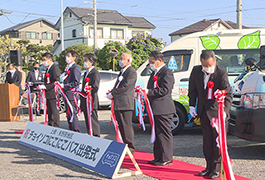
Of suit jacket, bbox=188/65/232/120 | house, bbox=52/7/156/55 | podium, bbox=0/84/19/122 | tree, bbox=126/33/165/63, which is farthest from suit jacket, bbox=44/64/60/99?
house, bbox=52/7/156/55

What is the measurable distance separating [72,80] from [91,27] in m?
38.4

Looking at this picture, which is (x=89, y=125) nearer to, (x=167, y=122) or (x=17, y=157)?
(x=17, y=157)

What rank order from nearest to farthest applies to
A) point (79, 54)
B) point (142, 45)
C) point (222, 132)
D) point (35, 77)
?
point (222, 132), point (35, 77), point (142, 45), point (79, 54)

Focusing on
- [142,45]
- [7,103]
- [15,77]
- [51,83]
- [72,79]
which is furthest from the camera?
[142,45]

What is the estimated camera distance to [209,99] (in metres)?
4.91

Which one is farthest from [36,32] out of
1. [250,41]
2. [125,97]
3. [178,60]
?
[125,97]

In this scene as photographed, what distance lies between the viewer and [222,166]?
15.3 feet

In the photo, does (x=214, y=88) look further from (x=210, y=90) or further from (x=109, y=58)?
(x=109, y=58)

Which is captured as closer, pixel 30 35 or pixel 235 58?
pixel 235 58

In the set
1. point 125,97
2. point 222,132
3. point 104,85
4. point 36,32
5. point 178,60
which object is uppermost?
point 36,32

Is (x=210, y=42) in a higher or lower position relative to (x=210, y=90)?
higher

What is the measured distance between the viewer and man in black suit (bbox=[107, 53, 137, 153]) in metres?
6.30

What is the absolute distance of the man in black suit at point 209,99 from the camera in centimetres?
484

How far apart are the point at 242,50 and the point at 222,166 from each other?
454cm
